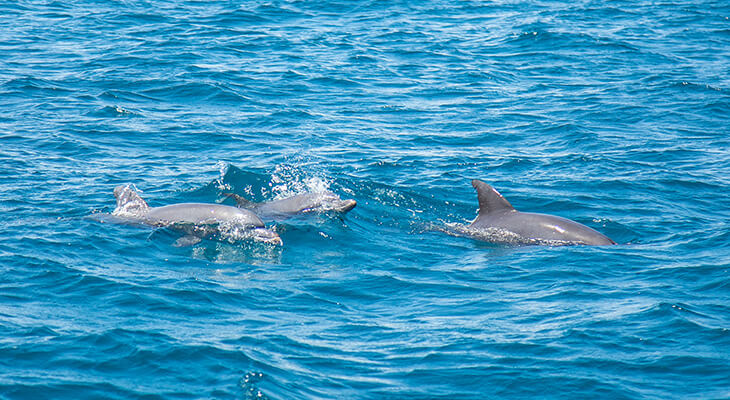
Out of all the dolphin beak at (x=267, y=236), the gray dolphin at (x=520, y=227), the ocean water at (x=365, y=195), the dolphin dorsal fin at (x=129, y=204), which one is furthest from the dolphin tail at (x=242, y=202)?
the gray dolphin at (x=520, y=227)

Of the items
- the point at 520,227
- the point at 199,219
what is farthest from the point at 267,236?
the point at 520,227

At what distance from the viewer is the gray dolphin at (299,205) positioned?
17.6 meters

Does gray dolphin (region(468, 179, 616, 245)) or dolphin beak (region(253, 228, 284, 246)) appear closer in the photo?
dolphin beak (region(253, 228, 284, 246))

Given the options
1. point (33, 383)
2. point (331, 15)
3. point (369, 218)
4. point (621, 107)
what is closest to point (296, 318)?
point (33, 383)

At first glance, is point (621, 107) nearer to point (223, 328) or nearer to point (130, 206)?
point (130, 206)

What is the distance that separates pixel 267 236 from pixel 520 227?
14.8ft

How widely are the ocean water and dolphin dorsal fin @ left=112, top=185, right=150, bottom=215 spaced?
621mm

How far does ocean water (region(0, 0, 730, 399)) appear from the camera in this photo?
1122cm

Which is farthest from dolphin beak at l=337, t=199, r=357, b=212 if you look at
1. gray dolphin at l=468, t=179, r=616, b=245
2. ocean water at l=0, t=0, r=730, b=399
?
gray dolphin at l=468, t=179, r=616, b=245

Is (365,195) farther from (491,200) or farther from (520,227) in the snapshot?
(520,227)

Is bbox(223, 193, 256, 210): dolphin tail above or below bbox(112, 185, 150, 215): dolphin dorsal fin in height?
below

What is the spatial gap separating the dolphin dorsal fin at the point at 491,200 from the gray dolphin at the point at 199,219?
3900 millimetres

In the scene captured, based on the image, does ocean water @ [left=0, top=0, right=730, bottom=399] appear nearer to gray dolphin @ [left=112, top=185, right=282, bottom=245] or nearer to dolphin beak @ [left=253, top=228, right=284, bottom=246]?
dolphin beak @ [left=253, top=228, right=284, bottom=246]

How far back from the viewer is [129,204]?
55.5 ft
